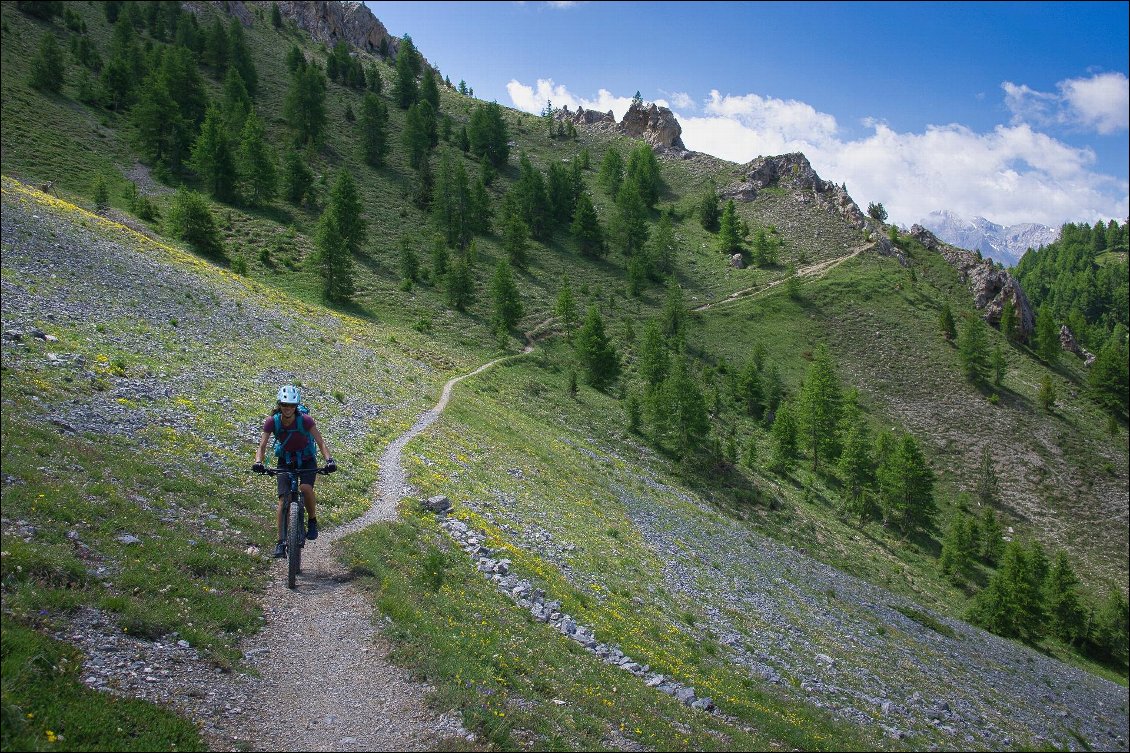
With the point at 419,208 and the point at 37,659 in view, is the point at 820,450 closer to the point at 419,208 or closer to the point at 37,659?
the point at 37,659

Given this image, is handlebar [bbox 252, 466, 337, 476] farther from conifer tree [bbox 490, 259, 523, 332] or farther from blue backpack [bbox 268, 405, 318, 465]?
conifer tree [bbox 490, 259, 523, 332]

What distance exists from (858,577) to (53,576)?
5087 cm

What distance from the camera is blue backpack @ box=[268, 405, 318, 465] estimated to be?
11.4 metres

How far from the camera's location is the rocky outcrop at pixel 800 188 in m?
127

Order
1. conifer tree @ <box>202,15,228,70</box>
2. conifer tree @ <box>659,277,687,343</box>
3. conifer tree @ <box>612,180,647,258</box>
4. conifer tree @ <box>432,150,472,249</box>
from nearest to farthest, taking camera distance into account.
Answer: conifer tree @ <box>659,277,687,343</box>, conifer tree @ <box>432,150,472,249</box>, conifer tree @ <box>612,180,647,258</box>, conifer tree @ <box>202,15,228,70</box>

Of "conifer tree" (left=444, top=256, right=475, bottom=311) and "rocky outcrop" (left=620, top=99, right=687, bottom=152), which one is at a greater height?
"rocky outcrop" (left=620, top=99, right=687, bottom=152)

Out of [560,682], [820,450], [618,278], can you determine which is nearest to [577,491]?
[560,682]

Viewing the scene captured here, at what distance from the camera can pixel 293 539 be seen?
10.9m

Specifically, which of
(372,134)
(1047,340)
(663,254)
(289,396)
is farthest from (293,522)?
(1047,340)

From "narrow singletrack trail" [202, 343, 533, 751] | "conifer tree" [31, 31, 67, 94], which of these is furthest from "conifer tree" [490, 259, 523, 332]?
"conifer tree" [31, 31, 67, 94]

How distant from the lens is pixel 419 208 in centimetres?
9931

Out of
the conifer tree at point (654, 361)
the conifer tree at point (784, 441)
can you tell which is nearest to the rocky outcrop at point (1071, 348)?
the conifer tree at point (784, 441)

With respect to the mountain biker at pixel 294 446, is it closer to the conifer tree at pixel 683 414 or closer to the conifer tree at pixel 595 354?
the conifer tree at pixel 683 414

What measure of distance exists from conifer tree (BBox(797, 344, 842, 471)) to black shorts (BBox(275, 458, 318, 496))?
222 ft
